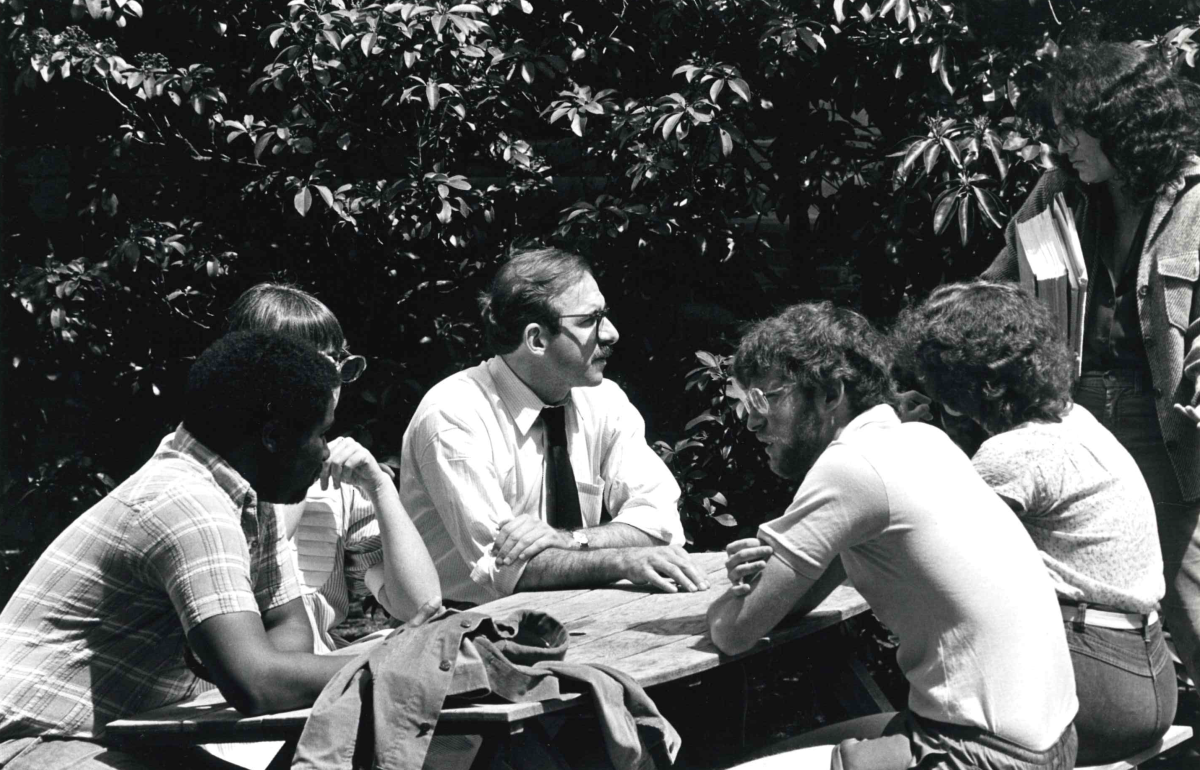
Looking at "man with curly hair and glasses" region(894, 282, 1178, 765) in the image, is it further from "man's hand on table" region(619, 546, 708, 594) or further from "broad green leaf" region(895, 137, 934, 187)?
"broad green leaf" region(895, 137, 934, 187)

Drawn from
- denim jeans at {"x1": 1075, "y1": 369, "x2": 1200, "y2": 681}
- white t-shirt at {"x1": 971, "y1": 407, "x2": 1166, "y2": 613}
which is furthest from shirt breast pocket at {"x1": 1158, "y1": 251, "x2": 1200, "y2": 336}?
white t-shirt at {"x1": 971, "y1": 407, "x2": 1166, "y2": 613}

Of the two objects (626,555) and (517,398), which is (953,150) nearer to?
(517,398)

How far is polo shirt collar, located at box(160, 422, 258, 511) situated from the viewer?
8.07 feet

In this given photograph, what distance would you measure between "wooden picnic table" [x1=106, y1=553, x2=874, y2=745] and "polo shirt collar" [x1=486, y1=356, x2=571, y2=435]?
1.89 feet

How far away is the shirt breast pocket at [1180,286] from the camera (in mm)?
3342

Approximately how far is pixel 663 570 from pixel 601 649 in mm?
638

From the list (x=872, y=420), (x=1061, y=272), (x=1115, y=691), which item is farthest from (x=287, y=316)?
(x=1115, y=691)

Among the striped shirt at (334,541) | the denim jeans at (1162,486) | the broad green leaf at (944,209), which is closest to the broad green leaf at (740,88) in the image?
the broad green leaf at (944,209)

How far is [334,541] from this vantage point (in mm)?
3398

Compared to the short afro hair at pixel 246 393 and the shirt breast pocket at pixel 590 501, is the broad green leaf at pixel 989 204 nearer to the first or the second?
the shirt breast pocket at pixel 590 501

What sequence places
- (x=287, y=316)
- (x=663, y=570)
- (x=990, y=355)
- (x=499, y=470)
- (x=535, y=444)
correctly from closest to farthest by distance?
1. (x=990, y=355)
2. (x=663, y=570)
3. (x=287, y=316)
4. (x=499, y=470)
5. (x=535, y=444)

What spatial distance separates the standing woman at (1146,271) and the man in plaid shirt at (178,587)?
6.36ft

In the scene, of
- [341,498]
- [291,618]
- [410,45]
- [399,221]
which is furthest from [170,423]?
[291,618]

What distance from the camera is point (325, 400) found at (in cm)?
252
